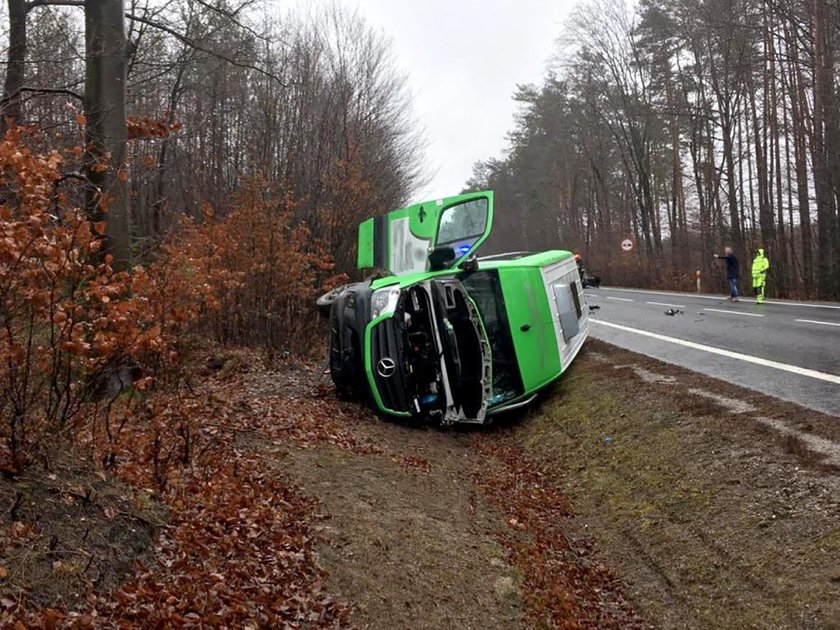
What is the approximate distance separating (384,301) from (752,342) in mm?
6095

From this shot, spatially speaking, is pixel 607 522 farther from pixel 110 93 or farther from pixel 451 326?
pixel 110 93

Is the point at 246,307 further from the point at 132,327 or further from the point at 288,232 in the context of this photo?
the point at 132,327

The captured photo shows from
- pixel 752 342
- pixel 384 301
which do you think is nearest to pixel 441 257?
pixel 384 301

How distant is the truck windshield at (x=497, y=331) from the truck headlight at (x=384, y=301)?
1.20 metres

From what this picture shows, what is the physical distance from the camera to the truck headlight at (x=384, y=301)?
25.7 feet

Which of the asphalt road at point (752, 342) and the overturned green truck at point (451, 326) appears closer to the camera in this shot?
the asphalt road at point (752, 342)

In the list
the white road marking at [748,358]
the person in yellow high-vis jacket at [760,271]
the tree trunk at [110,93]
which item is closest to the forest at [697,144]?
the person in yellow high-vis jacket at [760,271]

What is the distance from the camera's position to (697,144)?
32.8 metres

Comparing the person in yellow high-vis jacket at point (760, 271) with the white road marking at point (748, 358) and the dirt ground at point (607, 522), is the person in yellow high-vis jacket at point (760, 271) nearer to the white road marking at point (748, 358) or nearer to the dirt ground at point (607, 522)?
the white road marking at point (748, 358)

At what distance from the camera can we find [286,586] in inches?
160

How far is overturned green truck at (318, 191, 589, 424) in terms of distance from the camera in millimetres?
7902

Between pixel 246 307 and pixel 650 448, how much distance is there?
704 centimetres

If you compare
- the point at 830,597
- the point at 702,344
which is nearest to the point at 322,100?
the point at 702,344

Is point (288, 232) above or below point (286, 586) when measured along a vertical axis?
above
